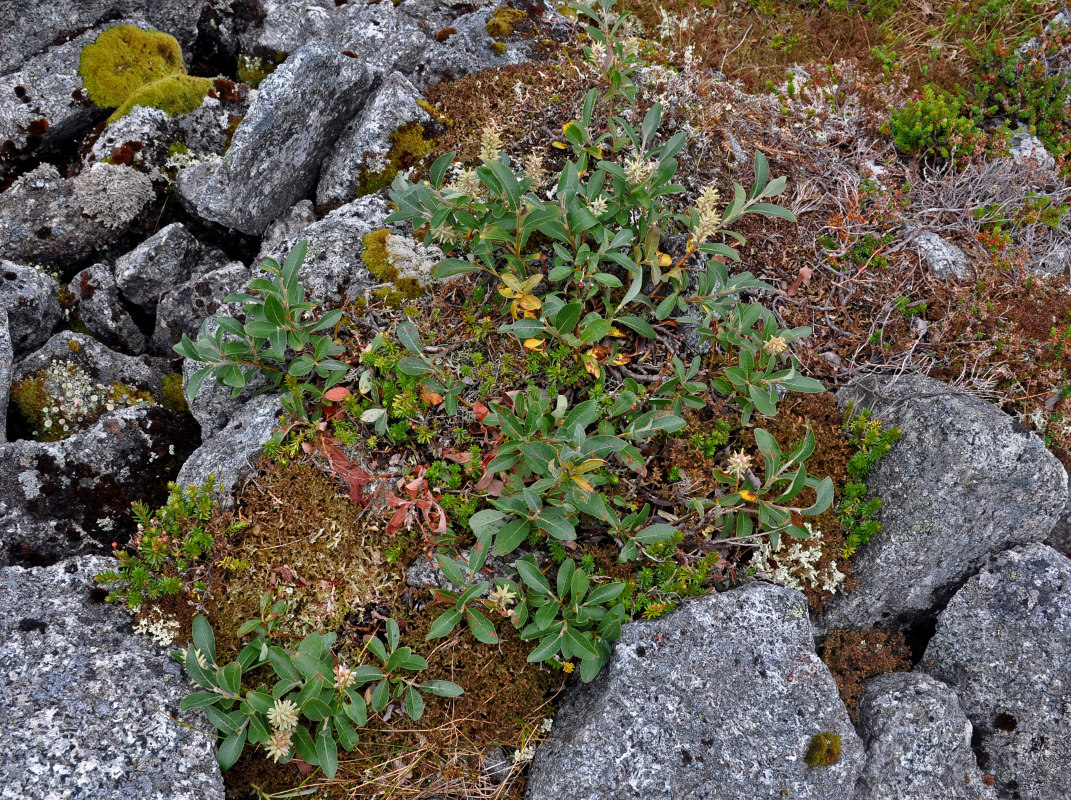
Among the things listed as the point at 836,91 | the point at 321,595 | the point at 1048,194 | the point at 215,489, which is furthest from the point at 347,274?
the point at 1048,194

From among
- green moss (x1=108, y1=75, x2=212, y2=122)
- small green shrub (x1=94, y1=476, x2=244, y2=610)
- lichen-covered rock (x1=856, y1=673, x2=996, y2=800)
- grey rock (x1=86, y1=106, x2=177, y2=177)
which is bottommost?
lichen-covered rock (x1=856, y1=673, x2=996, y2=800)

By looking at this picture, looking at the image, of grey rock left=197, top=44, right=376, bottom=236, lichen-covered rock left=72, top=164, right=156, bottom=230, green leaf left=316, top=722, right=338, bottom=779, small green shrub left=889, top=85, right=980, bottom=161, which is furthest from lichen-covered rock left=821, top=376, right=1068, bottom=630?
lichen-covered rock left=72, top=164, right=156, bottom=230

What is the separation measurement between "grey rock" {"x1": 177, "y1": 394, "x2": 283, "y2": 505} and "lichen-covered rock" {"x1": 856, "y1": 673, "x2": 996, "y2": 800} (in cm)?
433

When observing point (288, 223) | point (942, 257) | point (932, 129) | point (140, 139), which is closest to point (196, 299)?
point (288, 223)

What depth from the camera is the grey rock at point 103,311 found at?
5699 mm

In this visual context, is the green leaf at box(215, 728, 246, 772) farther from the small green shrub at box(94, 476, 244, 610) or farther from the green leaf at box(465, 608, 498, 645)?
the green leaf at box(465, 608, 498, 645)

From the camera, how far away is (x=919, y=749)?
406 centimetres

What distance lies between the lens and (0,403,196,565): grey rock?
4.49m

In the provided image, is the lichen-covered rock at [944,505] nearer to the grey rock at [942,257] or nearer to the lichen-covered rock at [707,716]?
the lichen-covered rock at [707,716]

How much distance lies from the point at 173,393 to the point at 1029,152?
8.08m

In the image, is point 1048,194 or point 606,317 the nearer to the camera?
point 606,317

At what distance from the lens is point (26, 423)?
16.8ft

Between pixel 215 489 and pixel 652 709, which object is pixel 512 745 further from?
pixel 215 489

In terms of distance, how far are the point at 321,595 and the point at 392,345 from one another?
5.66 feet
